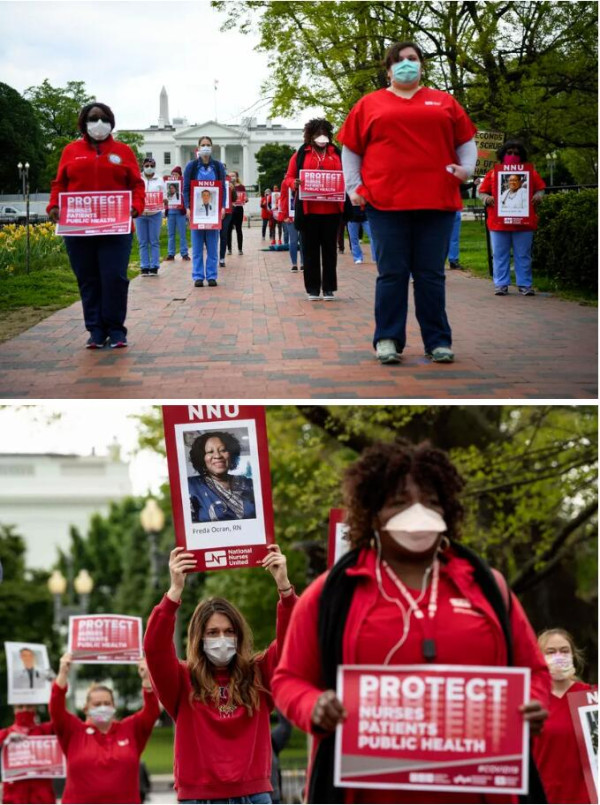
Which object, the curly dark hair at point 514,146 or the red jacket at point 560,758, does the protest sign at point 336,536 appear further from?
the curly dark hair at point 514,146

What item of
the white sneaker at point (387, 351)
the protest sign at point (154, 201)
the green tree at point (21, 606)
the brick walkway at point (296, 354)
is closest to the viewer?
the brick walkway at point (296, 354)

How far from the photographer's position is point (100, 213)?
9.70 m

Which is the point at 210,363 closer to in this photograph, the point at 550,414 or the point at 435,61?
the point at 550,414

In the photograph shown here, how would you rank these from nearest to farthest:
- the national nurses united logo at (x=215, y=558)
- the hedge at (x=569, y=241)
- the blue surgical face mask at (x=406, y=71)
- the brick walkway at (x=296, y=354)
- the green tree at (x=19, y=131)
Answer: the national nurses united logo at (x=215, y=558) < the blue surgical face mask at (x=406, y=71) < the brick walkway at (x=296, y=354) < the hedge at (x=569, y=241) < the green tree at (x=19, y=131)

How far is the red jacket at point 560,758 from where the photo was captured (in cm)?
588

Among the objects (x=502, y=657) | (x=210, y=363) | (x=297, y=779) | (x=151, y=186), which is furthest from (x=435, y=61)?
(x=502, y=657)

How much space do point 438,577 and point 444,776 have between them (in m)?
0.62

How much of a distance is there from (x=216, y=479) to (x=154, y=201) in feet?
43.4

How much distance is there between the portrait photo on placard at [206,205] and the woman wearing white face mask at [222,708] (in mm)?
10381

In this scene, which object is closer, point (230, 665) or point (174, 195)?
point (230, 665)

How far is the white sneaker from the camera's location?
358 inches

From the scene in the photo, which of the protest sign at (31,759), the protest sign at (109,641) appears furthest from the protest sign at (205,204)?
the protest sign at (31,759)

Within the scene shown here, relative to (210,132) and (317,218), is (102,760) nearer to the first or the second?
(317,218)

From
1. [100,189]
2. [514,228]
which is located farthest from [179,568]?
[514,228]
